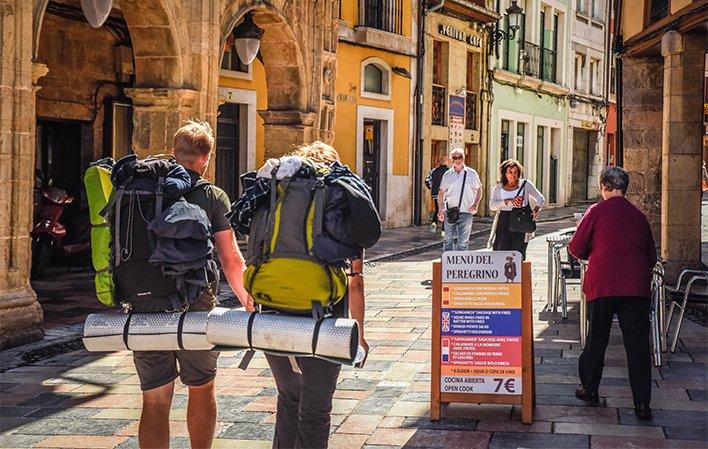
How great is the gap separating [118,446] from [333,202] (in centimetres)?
228

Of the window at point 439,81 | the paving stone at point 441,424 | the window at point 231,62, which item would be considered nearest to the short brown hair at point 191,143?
the paving stone at point 441,424

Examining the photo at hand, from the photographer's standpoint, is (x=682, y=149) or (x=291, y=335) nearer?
(x=291, y=335)

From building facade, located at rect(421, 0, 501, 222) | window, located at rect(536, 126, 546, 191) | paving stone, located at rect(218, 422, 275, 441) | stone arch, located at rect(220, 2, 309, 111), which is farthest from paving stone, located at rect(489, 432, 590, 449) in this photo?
window, located at rect(536, 126, 546, 191)

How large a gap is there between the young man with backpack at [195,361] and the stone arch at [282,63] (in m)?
9.76

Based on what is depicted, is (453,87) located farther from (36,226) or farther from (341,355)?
(341,355)

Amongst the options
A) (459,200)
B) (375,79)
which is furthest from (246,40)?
(375,79)

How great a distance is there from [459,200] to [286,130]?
11.3 feet

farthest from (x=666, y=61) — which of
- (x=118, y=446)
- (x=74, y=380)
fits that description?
(x=118, y=446)

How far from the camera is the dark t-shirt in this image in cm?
494

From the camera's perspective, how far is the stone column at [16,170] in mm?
8883

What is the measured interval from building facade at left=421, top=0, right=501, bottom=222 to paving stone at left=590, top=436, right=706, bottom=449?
66.7 feet

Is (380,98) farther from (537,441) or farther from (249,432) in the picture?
(537,441)

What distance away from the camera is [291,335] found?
14.1 feet

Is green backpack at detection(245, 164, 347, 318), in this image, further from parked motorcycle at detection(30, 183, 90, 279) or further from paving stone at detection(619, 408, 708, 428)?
parked motorcycle at detection(30, 183, 90, 279)
